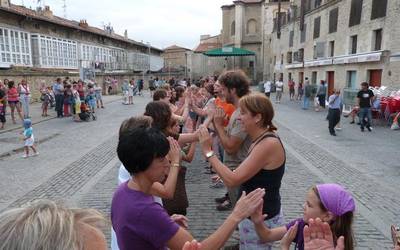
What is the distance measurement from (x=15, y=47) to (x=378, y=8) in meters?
23.3

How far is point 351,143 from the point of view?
11.0 metres

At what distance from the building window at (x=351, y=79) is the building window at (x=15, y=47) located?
22.7 metres

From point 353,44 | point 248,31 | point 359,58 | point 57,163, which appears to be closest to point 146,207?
point 57,163

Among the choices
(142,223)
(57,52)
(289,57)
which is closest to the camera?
(142,223)

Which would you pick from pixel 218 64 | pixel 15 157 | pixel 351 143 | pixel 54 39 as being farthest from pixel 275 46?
pixel 15 157

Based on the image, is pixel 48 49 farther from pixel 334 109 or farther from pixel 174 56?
pixel 174 56

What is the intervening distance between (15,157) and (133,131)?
887 centimetres

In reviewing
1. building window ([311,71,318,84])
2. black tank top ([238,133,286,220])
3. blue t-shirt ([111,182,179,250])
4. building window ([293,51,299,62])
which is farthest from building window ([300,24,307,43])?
blue t-shirt ([111,182,179,250])

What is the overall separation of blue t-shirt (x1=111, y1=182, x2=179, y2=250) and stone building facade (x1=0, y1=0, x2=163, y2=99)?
2102cm

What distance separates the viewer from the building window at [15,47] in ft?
74.6

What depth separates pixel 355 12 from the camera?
71.7 feet

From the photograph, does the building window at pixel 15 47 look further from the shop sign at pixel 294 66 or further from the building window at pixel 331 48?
the shop sign at pixel 294 66

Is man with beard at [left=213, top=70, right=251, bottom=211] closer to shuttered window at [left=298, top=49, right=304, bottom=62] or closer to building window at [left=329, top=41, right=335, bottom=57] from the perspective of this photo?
building window at [left=329, top=41, right=335, bottom=57]

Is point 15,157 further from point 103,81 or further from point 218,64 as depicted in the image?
point 218,64
